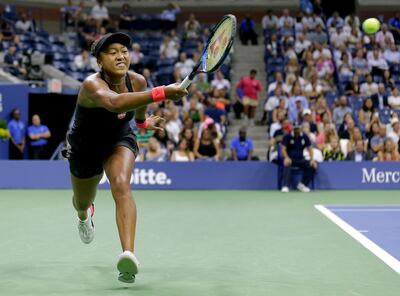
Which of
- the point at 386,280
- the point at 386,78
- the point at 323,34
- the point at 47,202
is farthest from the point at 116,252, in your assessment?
the point at 323,34

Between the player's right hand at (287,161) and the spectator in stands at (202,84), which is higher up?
the spectator in stands at (202,84)

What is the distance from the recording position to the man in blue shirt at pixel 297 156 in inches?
534

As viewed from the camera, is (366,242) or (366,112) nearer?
(366,242)

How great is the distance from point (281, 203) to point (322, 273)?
18.4 feet

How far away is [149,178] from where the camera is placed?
1389 cm

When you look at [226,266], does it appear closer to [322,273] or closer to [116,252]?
[322,273]

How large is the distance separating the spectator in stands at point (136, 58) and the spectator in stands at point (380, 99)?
608 centimetres

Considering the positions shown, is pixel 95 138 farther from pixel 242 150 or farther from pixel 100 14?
pixel 100 14

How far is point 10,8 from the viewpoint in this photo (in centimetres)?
2316

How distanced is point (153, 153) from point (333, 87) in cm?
545

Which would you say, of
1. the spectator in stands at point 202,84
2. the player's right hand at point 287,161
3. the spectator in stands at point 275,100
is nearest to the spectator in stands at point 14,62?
the spectator in stands at point 202,84

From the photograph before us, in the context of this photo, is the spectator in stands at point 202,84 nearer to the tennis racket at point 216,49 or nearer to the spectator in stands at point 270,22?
the spectator in stands at point 270,22

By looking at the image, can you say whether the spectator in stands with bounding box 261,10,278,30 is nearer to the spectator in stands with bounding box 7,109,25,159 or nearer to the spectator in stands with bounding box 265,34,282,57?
the spectator in stands with bounding box 265,34,282,57

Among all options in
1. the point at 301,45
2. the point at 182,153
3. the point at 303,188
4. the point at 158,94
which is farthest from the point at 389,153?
the point at 158,94
